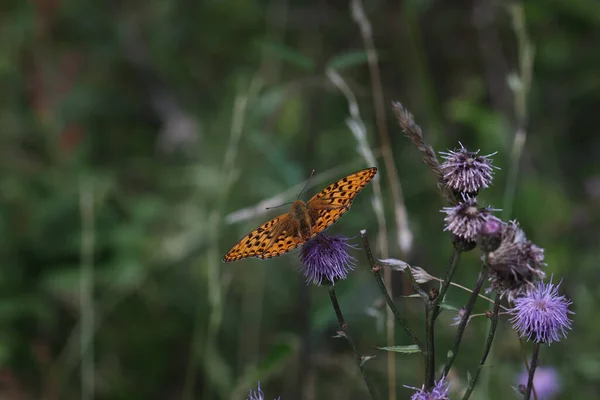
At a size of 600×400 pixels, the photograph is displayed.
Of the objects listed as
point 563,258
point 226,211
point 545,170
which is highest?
point 545,170

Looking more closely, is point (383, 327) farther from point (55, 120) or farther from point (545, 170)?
point (55, 120)

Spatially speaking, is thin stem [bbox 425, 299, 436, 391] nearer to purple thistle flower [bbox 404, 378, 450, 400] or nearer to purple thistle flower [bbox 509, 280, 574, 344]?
purple thistle flower [bbox 404, 378, 450, 400]

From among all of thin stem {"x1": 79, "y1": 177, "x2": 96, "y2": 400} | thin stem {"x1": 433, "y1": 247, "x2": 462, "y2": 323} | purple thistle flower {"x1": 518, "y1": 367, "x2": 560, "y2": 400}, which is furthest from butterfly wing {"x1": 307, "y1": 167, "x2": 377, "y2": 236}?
purple thistle flower {"x1": 518, "y1": 367, "x2": 560, "y2": 400}

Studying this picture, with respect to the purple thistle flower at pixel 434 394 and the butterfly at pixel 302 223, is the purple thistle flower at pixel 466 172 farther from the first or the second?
the purple thistle flower at pixel 434 394

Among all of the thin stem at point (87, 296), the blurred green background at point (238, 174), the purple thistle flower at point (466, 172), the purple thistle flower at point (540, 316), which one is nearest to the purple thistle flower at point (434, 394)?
the purple thistle flower at point (540, 316)

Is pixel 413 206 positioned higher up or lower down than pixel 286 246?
higher up

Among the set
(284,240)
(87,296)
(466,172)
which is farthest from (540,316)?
(87,296)

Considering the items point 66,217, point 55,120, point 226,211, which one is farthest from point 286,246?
point 55,120

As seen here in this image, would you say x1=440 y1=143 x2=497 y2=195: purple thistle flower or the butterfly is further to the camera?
the butterfly
